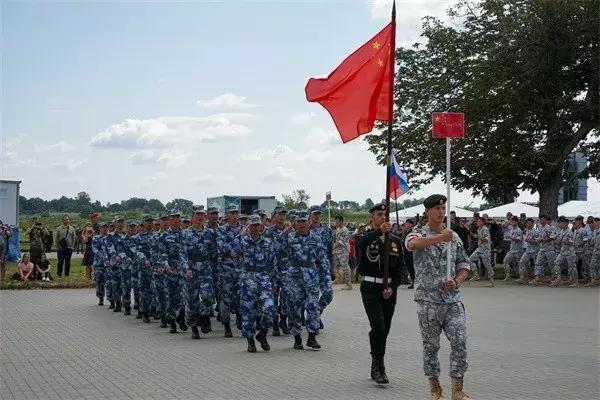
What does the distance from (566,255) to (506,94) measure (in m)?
8.86

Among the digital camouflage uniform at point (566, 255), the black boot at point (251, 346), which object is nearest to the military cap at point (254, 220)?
the black boot at point (251, 346)

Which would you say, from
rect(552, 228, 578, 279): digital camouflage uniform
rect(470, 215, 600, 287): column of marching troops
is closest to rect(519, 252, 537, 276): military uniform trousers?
rect(470, 215, 600, 287): column of marching troops

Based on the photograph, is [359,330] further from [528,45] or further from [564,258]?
[528,45]

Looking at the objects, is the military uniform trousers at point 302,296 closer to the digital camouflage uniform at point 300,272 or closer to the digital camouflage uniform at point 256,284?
the digital camouflage uniform at point 300,272

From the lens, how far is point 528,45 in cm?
2933

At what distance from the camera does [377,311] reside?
944cm

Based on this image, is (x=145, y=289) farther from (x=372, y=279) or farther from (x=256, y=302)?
(x=372, y=279)

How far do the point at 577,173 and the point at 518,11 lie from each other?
7.28 metres

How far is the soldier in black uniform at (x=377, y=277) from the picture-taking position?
9406 millimetres

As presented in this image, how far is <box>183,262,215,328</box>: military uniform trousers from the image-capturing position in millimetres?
13781

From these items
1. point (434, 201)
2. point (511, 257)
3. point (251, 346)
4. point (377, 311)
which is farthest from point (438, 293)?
point (511, 257)

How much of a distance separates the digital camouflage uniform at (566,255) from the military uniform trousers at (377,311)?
53.2 ft

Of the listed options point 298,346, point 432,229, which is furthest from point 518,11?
point 432,229

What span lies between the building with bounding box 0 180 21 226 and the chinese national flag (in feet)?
83.9
